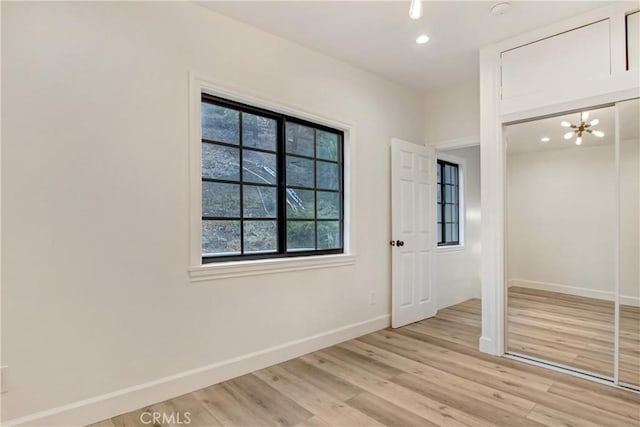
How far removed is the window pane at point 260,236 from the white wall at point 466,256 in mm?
2677

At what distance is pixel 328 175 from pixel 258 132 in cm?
89

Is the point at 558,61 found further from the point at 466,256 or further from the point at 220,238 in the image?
the point at 220,238

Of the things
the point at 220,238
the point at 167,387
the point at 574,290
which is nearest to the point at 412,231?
the point at 574,290

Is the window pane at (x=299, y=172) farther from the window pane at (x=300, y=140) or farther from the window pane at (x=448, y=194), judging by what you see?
the window pane at (x=448, y=194)

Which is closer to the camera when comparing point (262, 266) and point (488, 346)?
point (262, 266)

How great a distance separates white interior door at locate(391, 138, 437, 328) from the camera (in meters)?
3.86

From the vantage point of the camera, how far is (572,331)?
127 inches

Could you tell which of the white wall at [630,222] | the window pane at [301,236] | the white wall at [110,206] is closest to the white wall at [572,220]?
the white wall at [630,222]

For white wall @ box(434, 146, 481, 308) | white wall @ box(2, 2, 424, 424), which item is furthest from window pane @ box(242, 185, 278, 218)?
white wall @ box(434, 146, 481, 308)

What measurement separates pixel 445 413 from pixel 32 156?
2.88 m

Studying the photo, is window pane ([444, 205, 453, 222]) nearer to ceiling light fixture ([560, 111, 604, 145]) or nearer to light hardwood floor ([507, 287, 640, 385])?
light hardwood floor ([507, 287, 640, 385])

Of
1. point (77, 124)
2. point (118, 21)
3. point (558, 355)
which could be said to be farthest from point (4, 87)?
point (558, 355)

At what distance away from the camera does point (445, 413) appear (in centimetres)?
208

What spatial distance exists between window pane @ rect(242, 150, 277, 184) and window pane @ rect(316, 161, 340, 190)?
1.79 feet
